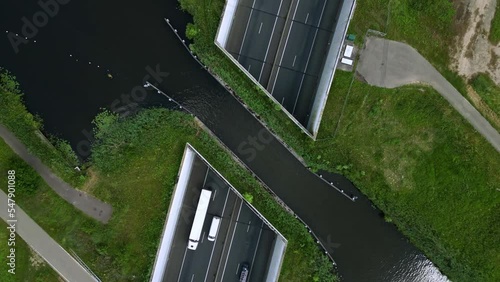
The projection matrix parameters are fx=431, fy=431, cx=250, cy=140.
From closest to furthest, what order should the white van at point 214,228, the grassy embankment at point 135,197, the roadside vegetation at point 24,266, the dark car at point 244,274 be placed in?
1. the roadside vegetation at point 24,266
2. the grassy embankment at point 135,197
3. the white van at point 214,228
4. the dark car at point 244,274

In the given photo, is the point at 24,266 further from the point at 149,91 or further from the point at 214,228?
the point at 149,91

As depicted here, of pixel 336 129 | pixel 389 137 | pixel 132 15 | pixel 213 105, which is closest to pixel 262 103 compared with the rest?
pixel 213 105

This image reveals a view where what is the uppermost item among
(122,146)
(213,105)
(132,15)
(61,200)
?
(132,15)

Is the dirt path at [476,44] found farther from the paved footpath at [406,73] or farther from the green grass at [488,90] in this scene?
the paved footpath at [406,73]

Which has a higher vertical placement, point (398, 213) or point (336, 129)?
point (336, 129)

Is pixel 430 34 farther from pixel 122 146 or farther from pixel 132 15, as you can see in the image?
pixel 122 146

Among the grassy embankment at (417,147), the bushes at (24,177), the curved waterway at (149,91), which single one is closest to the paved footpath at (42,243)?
the bushes at (24,177)
